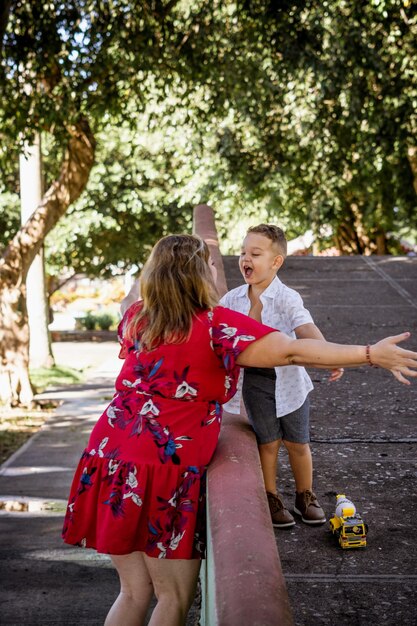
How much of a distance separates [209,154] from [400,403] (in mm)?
14203

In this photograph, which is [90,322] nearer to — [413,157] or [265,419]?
[413,157]

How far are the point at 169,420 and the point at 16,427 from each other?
1079 cm

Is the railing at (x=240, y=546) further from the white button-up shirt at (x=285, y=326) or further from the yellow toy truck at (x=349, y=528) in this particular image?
the yellow toy truck at (x=349, y=528)

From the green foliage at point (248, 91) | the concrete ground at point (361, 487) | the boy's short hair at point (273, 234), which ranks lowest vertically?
the concrete ground at point (361, 487)

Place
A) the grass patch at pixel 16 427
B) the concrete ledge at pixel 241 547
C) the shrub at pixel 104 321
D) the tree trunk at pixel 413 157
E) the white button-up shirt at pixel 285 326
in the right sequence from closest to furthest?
the concrete ledge at pixel 241 547 < the white button-up shirt at pixel 285 326 < the grass patch at pixel 16 427 < the tree trunk at pixel 413 157 < the shrub at pixel 104 321

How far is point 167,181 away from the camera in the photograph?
2728 cm

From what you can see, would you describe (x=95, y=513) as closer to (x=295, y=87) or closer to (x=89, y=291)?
(x=295, y=87)

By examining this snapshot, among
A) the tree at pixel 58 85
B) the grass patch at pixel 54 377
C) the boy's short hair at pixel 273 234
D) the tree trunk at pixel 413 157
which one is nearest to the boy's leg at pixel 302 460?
the boy's short hair at pixel 273 234

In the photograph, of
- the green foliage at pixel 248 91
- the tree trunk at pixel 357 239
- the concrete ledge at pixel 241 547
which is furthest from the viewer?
the tree trunk at pixel 357 239

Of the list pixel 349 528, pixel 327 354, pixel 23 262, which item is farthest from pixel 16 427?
pixel 327 354

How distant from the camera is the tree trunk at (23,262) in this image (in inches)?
563

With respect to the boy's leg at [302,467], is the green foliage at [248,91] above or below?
above

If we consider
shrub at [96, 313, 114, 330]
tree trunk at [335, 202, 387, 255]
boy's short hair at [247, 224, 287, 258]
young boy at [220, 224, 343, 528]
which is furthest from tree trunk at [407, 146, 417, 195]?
shrub at [96, 313, 114, 330]

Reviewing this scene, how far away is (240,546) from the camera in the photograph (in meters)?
2.46
